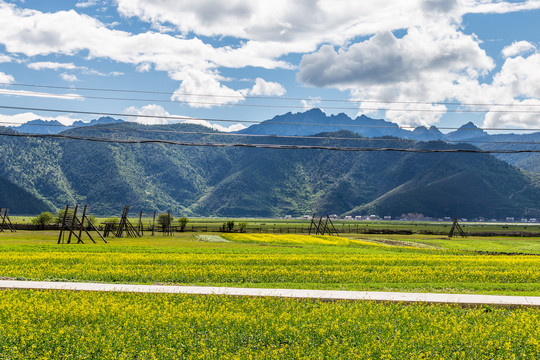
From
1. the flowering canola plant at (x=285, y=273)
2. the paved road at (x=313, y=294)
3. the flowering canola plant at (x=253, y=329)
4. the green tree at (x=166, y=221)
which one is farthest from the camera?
the green tree at (x=166, y=221)

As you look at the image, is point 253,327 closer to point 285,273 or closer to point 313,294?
point 313,294

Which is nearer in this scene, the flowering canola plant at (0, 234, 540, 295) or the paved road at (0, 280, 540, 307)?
the paved road at (0, 280, 540, 307)

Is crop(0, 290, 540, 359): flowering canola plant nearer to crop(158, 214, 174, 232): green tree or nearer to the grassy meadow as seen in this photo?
the grassy meadow

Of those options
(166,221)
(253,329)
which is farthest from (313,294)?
(166,221)

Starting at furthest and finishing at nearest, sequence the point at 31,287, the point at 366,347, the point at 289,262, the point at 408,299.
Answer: the point at 289,262, the point at 31,287, the point at 408,299, the point at 366,347

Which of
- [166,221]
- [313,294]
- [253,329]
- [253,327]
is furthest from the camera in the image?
[166,221]

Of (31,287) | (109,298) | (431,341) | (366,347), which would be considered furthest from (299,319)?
(31,287)

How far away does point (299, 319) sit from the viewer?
15.5 m

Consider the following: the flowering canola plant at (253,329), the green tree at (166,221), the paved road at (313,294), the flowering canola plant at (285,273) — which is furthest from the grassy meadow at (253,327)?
the green tree at (166,221)

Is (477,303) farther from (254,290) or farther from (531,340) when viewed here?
(254,290)

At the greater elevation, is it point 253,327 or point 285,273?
point 253,327

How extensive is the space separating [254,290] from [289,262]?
1311 cm

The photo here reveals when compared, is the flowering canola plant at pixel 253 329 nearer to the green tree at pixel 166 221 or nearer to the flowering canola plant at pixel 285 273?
the flowering canola plant at pixel 285 273

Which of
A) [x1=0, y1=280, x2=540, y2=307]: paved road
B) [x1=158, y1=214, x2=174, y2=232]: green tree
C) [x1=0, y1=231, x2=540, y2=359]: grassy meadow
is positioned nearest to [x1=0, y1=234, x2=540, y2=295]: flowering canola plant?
[x1=0, y1=231, x2=540, y2=359]: grassy meadow
